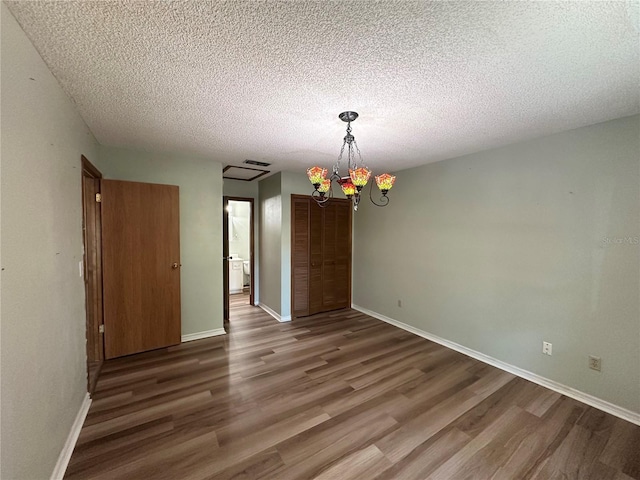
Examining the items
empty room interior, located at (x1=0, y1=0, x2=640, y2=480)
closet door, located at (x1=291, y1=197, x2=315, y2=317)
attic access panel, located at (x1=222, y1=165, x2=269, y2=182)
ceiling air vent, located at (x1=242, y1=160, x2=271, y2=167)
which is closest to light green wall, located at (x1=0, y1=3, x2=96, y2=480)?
empty room interior, located at (x1=0, y1=0, x2=640, y2=480)

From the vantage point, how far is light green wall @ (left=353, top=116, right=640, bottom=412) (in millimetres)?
2041

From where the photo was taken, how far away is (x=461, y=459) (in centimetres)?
163

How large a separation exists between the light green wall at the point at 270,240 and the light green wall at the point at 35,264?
8.40 feet

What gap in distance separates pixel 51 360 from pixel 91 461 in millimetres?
717

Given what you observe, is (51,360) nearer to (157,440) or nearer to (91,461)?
(91,461)

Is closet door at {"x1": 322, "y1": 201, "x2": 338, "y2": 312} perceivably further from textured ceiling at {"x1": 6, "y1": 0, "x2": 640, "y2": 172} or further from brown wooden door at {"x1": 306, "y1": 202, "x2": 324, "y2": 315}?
textured ceiling at {"x1": 6, "y1": 0, "x2": 640, "y2": 172}

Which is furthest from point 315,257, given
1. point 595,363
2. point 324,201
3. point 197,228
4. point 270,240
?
point 595,363

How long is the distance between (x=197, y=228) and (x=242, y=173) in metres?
1.27

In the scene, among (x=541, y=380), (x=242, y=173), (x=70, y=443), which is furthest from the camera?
(x=242, y=173)

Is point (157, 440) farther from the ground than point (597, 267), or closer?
closer

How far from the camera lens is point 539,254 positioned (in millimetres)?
2494

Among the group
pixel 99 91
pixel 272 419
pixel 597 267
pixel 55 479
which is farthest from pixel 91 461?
pixel 597 267

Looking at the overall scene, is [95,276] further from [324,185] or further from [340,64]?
[340,64]

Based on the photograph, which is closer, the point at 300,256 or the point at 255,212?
the point at 300,256
